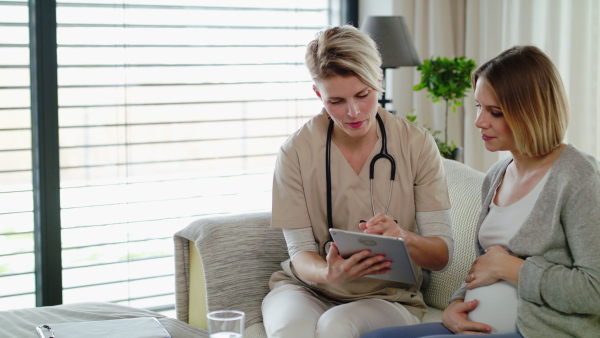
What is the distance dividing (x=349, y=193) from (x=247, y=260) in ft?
1.56

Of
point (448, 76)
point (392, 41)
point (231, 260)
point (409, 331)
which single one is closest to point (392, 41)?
point (392, 41)

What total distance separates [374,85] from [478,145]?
82.0 inches

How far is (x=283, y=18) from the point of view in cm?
383

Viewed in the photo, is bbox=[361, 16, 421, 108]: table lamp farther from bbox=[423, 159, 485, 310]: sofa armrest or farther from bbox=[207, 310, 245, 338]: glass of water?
bbox=[207, 310, 245, 338]: glass of water

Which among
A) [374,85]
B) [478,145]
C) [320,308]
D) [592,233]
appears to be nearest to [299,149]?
[374,85]

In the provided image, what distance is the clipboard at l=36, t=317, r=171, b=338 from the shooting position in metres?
1.53

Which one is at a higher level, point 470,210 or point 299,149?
point 299,149

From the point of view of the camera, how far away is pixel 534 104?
163 cm

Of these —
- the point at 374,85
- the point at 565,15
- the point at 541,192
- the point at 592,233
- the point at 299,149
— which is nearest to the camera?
the point at 592,233

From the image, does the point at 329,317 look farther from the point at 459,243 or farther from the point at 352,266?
the point at 459,243

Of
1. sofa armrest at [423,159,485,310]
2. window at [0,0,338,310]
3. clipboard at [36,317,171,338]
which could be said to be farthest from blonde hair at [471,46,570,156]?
window at [0,0,338,310]

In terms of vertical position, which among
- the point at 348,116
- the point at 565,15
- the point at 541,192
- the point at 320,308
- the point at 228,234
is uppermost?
the point at 565,15

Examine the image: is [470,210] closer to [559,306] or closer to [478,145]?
[559,306]

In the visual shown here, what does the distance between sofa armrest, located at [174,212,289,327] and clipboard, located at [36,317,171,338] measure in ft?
2.02
